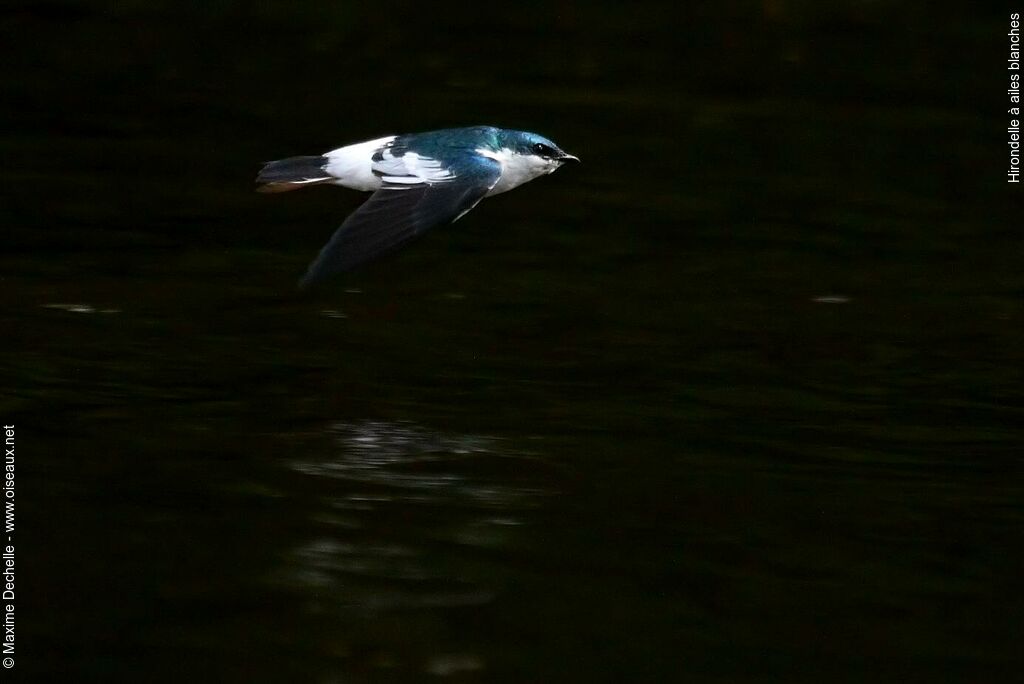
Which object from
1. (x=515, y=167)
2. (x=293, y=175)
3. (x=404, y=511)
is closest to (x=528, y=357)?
(x=515, y=167)

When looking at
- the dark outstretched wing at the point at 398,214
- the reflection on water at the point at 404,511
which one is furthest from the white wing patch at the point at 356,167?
the reflection on water at the point at 404,511

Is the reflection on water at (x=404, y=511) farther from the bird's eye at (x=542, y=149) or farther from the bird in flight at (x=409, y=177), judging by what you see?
the bird's eye at (x=542, y=149)

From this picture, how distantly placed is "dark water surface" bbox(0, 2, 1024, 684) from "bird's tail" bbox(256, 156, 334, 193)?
63 cm

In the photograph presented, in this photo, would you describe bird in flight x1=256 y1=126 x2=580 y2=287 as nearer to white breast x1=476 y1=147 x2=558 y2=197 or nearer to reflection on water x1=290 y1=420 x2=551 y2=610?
white breast x1=476 y1=147 x2=558 y2=197

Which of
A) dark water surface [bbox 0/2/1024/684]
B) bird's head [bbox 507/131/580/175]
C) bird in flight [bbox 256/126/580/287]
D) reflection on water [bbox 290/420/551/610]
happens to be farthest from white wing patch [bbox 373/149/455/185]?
reflection on water [bbox 290/420/551/610]

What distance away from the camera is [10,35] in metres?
14.1

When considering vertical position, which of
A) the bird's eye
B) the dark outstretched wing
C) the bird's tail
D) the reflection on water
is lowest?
the reflection on water

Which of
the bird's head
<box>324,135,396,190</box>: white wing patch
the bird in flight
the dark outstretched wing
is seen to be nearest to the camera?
the dark outstretched wing

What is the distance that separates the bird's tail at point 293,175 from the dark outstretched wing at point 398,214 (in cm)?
49

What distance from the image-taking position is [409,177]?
796 cm

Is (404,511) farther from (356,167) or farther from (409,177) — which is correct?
(356,167)

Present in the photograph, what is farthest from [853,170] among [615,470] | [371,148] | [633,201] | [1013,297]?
[615,470]

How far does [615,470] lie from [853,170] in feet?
17.7

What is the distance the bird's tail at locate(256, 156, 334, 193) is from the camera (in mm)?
8320
